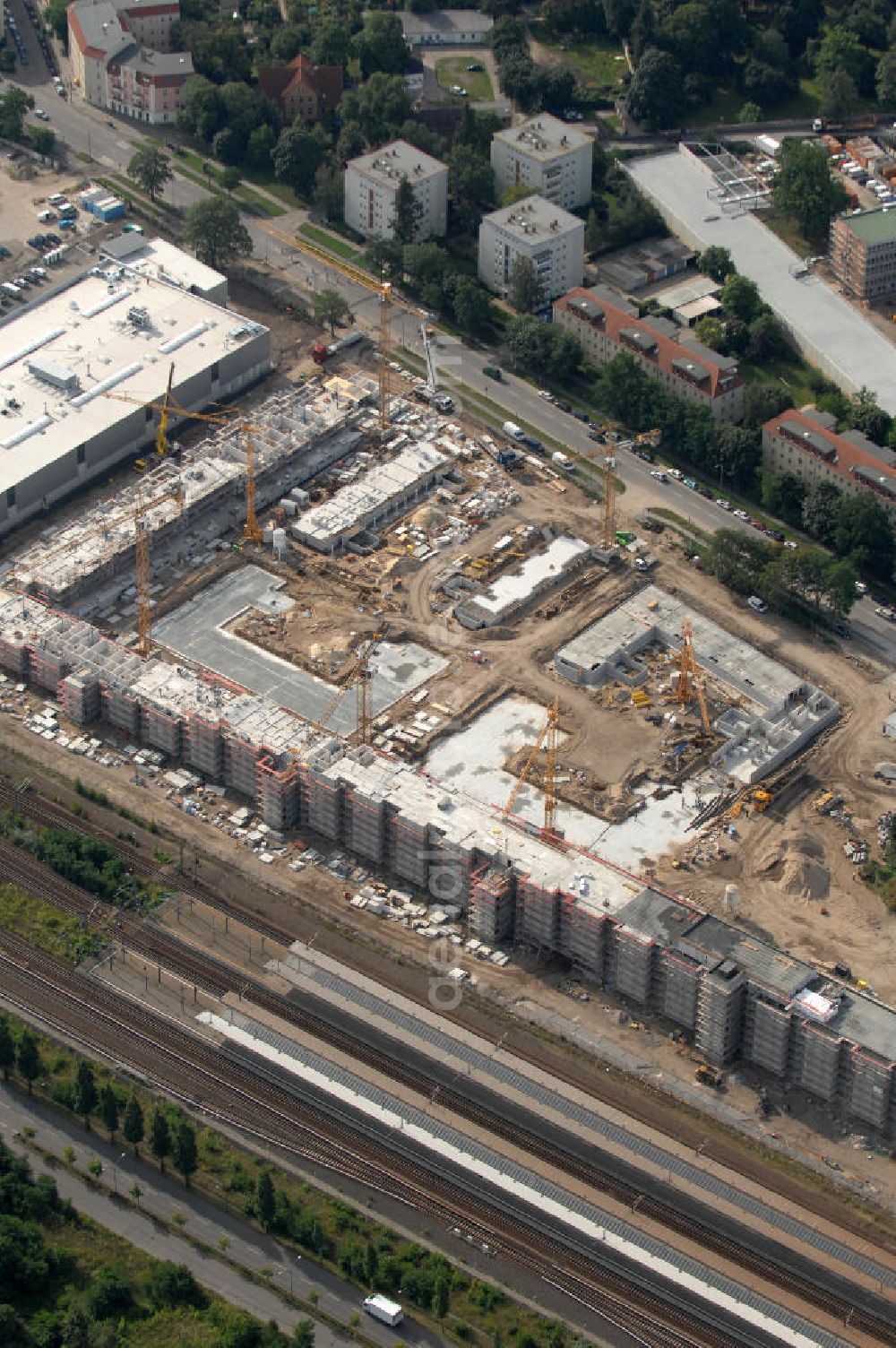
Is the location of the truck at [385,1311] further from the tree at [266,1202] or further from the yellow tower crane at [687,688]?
the yellow tower crane at [687,688]

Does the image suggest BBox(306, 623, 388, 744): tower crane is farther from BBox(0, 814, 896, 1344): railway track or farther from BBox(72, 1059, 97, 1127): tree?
BBox(72, 1059, 97, 1127): tree

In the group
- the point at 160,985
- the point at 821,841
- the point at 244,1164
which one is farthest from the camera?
the point at 821,841

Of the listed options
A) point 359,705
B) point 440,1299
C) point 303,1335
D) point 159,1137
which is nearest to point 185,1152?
point 159,1137

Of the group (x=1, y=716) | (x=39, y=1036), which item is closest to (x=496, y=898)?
(x=39, y=1036)

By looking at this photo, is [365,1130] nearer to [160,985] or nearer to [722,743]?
[160,985]

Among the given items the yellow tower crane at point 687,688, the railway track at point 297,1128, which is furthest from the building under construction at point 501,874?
the yellow tower crane at point 687,688

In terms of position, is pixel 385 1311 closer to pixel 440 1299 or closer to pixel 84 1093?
pixel 440 1299
